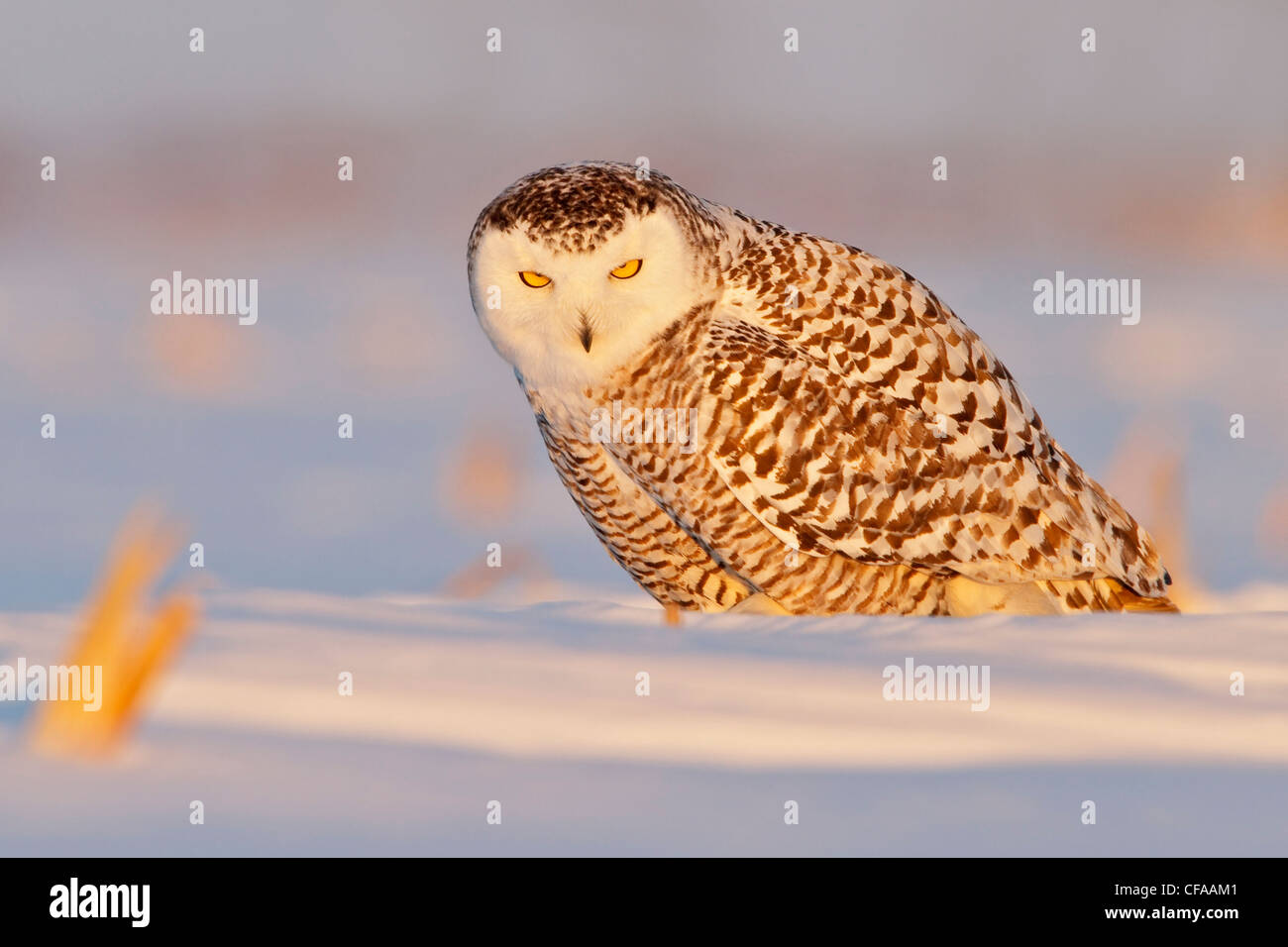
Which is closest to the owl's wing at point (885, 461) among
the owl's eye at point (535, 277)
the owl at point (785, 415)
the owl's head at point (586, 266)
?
the owl at point (785, 415)

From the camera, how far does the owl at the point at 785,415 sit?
175 inches

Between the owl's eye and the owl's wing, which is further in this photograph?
the owl's wing

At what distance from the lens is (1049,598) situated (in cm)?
462

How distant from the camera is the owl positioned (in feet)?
14.6

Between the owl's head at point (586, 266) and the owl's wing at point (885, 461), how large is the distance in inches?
8.3

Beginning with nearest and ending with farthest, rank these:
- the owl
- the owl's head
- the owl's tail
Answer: the owl's head
the owl
the owl's tail

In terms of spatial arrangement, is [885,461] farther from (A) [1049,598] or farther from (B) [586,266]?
(B) [586,266]

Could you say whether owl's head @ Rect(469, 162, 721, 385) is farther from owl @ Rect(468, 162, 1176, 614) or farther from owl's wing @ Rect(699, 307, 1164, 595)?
owl's wing @ Rect(699, 307, 1164, 595)

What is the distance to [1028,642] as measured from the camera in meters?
3.86

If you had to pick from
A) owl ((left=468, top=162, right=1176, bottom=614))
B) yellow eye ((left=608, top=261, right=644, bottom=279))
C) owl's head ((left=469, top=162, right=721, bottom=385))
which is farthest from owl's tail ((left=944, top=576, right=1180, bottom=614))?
yellow eye ((left=608, top=261, right=644, bottom=279))

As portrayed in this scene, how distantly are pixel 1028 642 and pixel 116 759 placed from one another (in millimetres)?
2038

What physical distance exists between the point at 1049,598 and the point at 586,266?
159cm

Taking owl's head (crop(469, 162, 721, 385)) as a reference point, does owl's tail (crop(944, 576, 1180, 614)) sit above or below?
below

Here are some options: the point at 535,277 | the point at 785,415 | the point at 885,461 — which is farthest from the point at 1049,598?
the point at 535,277
